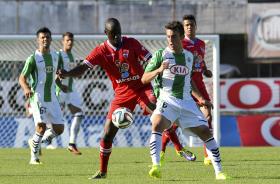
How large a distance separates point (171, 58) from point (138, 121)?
36.5ft

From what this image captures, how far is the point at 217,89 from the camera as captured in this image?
20438 mm

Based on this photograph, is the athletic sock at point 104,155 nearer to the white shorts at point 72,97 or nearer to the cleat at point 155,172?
the cleat at point 155,172

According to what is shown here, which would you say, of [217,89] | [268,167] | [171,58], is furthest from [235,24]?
[171,58]

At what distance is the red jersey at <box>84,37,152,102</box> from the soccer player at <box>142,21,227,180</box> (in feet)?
2.23

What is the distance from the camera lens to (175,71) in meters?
11.2

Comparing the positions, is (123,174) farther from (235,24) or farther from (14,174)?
(235,24)

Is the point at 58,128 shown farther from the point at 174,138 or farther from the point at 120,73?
the point at 120,73

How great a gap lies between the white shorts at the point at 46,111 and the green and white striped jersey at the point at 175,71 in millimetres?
4460

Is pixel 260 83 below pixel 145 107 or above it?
below

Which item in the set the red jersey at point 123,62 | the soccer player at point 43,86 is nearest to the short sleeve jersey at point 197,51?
the soccer player at point 43,86

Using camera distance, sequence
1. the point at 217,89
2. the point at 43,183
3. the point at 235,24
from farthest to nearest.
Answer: the point at 235,24, the point at 217,89, the point at 43,183

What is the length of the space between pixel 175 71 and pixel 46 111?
4.67m

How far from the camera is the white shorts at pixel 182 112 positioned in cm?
1107

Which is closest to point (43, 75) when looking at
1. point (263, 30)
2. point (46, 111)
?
point (46, 111)
